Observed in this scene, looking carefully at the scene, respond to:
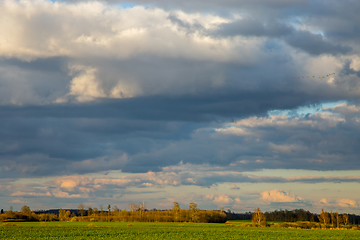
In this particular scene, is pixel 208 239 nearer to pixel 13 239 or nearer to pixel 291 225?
pixel 13 239

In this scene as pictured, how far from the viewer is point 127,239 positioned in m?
76.1

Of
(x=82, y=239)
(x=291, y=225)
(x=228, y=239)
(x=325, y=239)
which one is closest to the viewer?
(x=82, y=239)

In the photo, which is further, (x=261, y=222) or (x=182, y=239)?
(x=261, y=222)

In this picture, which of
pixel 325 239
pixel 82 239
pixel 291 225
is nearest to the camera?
pixel 82 239

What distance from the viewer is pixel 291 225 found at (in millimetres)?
188875

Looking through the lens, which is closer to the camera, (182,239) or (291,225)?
(182,239)

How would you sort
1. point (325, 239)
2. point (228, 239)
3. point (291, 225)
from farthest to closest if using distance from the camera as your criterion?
point (291, 225)
point (325, 239)
point (228, 239)

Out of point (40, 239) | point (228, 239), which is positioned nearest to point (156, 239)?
point (228, 239)

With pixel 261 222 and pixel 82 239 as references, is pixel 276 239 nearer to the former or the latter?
pixel 82 239

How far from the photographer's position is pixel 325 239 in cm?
8794

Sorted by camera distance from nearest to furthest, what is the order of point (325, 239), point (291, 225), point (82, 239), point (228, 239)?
1. point (82, 239)
2. point (228, 239)
3. point (325, 239)
4. point (291, 225)

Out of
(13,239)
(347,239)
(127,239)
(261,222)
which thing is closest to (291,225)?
(261,222)

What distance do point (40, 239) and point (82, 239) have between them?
951 cm

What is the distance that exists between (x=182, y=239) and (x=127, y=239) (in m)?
12.0
